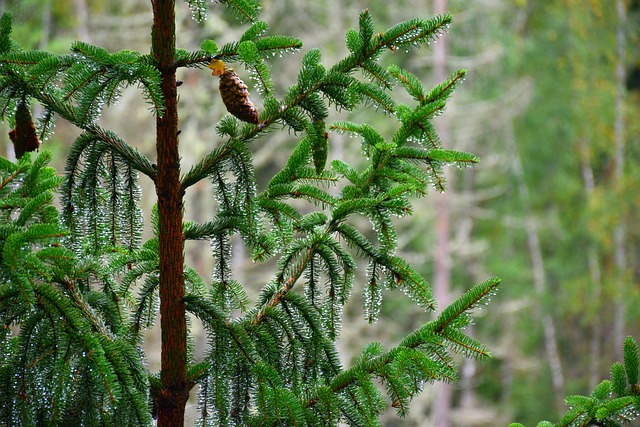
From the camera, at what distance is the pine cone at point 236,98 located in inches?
82.2

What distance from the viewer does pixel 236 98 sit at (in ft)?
6.86

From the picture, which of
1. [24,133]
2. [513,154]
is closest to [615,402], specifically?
[24,133]

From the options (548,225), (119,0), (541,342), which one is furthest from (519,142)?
(119,0)

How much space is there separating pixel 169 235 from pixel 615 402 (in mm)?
1324

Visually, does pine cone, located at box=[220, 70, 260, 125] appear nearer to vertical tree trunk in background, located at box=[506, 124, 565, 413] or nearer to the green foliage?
the green foliage

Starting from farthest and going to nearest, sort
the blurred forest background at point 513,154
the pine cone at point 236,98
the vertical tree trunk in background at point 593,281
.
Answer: the vertical tree trunk in background at point 593,281 < the blurred forest background at point 513,154 < the pine cone at point 236,98

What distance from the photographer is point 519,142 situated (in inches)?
716

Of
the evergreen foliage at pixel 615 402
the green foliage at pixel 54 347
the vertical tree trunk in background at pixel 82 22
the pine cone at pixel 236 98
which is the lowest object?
the evergreen foliage at pixel 615 402

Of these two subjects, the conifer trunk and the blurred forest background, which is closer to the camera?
the conifer trunk

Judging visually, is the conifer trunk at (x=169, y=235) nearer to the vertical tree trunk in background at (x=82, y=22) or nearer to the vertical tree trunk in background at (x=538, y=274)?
the vertical tree trunk in background at (x=82, y=22)

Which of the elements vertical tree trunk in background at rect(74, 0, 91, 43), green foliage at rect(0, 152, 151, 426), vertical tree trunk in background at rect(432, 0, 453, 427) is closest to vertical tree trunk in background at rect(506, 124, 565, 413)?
vertical tree trunk in background at rect(432, 0, 453, 427)

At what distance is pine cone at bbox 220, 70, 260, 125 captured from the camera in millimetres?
2088

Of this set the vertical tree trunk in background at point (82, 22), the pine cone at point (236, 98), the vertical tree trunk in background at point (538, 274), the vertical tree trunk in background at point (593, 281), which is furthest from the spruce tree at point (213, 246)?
the vertical tree trunk in background at point (538, 274)

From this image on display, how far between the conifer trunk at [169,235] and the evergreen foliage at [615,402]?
971mm
